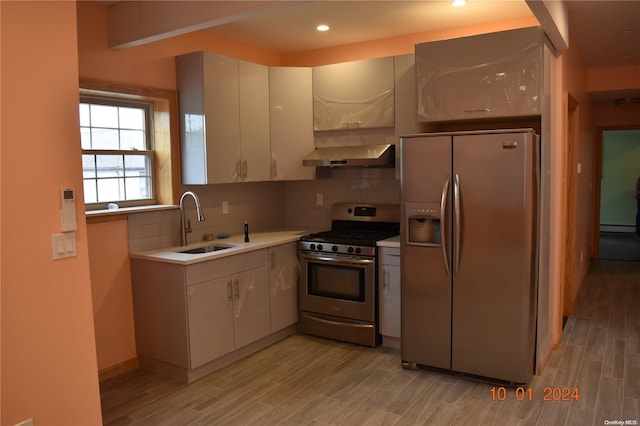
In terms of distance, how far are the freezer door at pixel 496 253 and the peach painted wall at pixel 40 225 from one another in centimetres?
234

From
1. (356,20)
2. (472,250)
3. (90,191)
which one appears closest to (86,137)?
(90,191)

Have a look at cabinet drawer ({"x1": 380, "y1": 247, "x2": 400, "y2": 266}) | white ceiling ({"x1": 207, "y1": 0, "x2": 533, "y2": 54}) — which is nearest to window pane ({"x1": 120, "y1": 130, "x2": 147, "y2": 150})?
white ceiling ({"x1": 207, "y1": 0, "x2": 533, "y2": 54})

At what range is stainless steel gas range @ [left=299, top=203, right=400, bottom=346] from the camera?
4.13 meters

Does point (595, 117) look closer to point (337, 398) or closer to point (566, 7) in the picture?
point (566, 7)

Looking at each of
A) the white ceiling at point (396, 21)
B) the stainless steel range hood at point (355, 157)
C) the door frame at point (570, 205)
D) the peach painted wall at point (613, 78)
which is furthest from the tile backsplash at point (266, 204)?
the peach painted wall at point (613, 78)

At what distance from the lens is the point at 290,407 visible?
3.19 m

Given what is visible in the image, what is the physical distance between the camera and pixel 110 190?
12.4 feet

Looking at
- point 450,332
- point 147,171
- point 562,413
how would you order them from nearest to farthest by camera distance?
1. point 562,413
2. point 450,332
3. point 147,171

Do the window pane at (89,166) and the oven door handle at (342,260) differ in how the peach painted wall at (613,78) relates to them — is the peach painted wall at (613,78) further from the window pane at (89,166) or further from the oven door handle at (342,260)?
the window pane at (89,166)

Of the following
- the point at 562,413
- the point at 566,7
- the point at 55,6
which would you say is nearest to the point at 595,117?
the point at 566,7

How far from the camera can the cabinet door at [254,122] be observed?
168 inches

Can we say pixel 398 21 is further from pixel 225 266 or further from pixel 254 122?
pixel 225 266

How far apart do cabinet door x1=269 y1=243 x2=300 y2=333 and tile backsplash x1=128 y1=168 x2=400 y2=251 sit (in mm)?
611

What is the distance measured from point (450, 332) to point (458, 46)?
2.06 m
